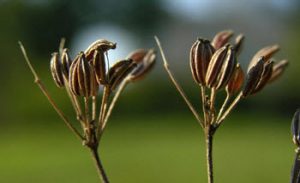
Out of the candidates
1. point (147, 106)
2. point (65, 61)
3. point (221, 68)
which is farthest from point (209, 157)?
point (147, 106)

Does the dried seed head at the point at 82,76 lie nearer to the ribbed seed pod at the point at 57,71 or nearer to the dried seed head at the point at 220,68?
the ribbed seed pod at the point at 57,71

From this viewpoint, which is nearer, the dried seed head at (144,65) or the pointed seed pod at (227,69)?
the pointed seed pod at (227,69)

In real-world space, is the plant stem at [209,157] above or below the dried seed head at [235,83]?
below

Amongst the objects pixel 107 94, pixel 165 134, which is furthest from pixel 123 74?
pixel 165 134

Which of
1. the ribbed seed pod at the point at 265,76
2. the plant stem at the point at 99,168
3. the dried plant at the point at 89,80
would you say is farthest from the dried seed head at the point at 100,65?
the ribbed seed pod at the point at 265,76

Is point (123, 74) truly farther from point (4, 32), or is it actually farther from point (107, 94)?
point (4, 32)

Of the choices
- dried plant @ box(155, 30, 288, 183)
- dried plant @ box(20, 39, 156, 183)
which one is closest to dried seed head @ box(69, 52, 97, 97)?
dried plant @ box(20, 39, 156, 183)
